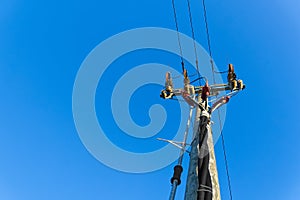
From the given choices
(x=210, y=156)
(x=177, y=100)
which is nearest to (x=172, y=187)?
(x=210, y=156)

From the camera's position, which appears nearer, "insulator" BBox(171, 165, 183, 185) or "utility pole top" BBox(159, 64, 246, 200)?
"utility pole top" BBox(159, 64, 246, 200)

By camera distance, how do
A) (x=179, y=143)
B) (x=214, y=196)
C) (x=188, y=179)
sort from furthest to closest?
(x=179, y=143) → (x=188, y=179) → (x=214, y=196)

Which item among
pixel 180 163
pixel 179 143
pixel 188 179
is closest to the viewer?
pixel 188 179

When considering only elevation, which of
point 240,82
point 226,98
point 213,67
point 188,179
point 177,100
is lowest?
point 188,179

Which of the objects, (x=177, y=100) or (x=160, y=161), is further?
(x=177, y=100)

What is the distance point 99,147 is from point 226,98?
2.89 m

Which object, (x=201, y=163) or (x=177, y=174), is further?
(x=177, y=174)

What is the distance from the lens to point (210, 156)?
5.20 m

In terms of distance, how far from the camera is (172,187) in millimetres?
5312

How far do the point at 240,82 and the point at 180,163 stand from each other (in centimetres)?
368

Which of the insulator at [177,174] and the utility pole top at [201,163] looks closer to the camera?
the utility pole top at [201,163]

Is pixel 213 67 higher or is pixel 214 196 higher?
pixel 213 67

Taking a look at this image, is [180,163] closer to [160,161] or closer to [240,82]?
[160,161]

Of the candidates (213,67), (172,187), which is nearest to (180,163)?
(172,187)
